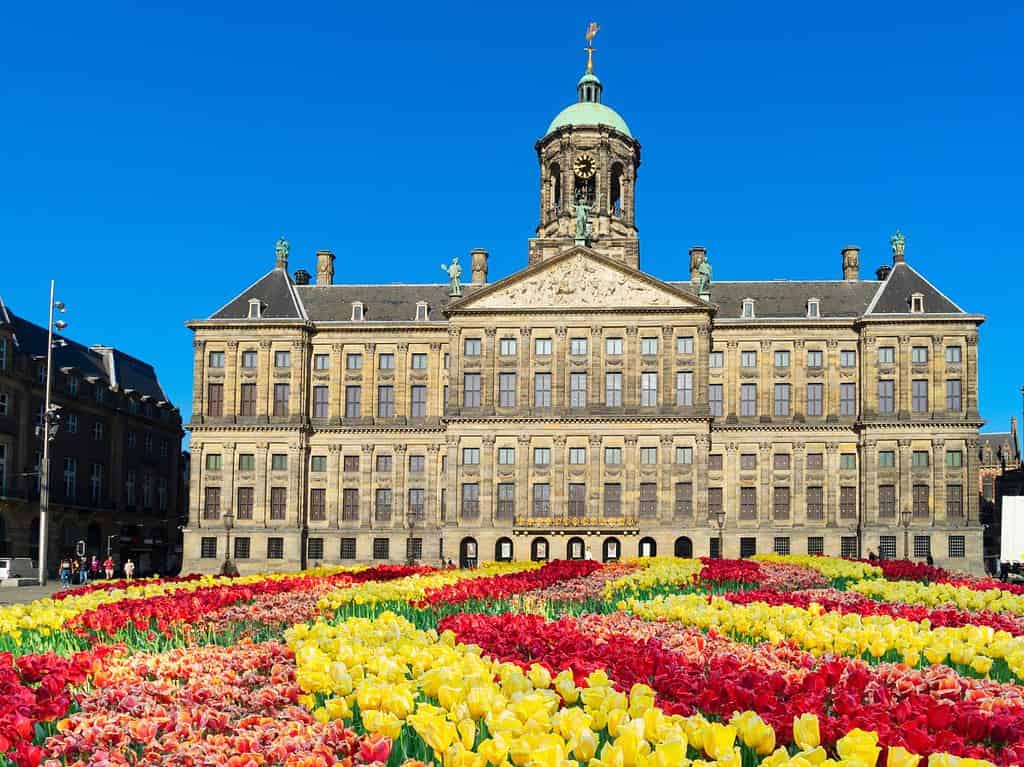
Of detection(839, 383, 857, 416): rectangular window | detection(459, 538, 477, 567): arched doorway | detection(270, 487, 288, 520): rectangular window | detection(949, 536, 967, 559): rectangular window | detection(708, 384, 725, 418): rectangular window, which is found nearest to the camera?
detection(949, 536, 967, 559): rectangular window

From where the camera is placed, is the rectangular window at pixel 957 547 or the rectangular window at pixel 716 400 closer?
the rectangular window at pixel 957 547

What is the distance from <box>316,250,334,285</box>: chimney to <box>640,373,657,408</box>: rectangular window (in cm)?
2650

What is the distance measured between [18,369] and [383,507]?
25499 millimetres

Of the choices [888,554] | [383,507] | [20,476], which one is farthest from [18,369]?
[888,554]

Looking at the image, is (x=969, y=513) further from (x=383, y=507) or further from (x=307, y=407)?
(x=307, y=407)

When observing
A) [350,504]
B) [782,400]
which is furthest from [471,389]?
[782,400]

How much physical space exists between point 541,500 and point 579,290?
14139 millimetres

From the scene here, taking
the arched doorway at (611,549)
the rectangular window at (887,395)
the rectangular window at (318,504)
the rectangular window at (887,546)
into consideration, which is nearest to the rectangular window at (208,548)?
the rectangular window at (318,504)

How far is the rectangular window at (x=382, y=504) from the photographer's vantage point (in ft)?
249

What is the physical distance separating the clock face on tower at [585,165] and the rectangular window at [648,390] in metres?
16.6

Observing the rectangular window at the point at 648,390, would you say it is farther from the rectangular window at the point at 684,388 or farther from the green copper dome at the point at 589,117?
the green copper dome at the point at 589,117

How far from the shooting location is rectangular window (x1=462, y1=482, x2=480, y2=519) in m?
71.8

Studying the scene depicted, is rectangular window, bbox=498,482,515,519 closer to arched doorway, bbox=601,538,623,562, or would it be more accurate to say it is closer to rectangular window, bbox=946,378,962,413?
arched doorway, bbox=601,538,623,562

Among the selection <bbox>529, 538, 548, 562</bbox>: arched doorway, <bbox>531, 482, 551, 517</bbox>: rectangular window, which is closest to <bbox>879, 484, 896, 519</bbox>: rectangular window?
<bbox>531, 482, 551, 517</bbox>: rectangular window
